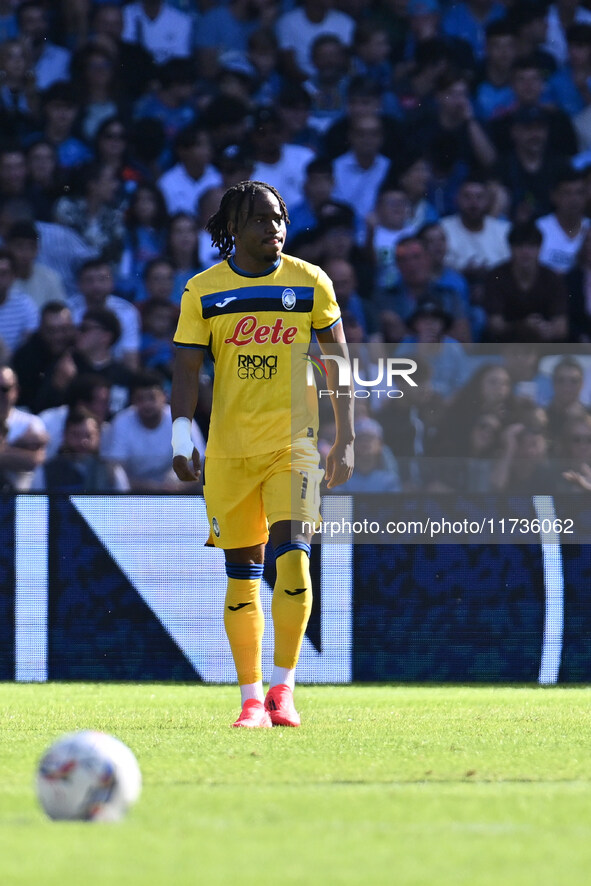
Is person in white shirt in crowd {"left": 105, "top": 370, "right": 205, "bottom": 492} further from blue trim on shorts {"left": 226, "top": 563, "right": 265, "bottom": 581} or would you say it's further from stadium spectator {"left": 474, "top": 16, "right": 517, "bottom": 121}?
stadium spectator {"left": 474, "top": 16, "right": 517, "bottom": 121}

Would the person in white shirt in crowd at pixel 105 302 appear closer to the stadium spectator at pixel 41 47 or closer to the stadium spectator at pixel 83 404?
the stadium spectator at pixel 83 404

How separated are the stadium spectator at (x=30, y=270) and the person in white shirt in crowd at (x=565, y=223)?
4084 millimetres

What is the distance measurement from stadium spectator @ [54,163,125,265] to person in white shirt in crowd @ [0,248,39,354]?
2.37 ft

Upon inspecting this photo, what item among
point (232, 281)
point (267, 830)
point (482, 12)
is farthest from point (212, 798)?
point (482, 12)

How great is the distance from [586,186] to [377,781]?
8964 mm

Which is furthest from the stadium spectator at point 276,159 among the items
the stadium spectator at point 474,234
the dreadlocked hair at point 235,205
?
the dreadlocked hair at point 235,205

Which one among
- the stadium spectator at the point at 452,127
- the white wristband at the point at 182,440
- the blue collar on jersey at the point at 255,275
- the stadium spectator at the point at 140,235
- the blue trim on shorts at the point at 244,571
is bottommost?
the blue trim on shorts at the point at 244,571

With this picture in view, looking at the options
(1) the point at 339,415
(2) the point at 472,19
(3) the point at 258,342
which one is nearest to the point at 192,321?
(3) the point at 258,342

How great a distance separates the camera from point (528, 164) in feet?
40.2

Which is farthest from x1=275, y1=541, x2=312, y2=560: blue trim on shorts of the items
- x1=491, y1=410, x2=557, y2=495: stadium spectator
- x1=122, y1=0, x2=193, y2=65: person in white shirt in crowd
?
x1=122, y1=0, x2=193, y2=65: person in white shirt in crowd

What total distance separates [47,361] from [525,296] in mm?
3887

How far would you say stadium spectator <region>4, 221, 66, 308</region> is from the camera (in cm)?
1130

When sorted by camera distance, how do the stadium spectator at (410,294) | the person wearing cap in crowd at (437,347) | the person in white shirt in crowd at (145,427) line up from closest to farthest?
the person wearing cap in crowd at (437,347) → the person in white shirt in crowd at (145,427) → the stadium spectator at (410,294)

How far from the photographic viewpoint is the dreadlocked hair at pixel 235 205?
224 inches
